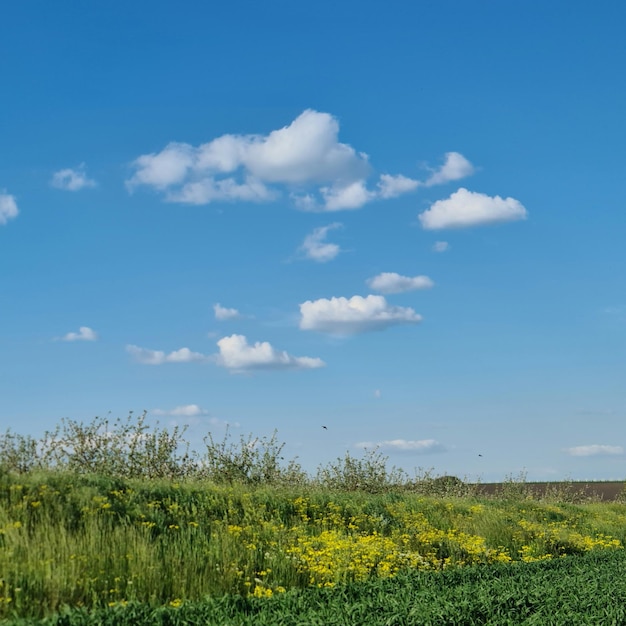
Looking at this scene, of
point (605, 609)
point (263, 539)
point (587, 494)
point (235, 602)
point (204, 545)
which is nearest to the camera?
point (235, 602)

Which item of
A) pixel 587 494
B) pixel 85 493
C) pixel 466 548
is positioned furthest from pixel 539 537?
pixel 587 494

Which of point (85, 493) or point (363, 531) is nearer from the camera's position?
point (85, 493)

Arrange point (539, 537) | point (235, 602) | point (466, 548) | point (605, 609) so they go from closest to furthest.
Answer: point (235, 602), point (605, 609), point (466, 548), point (539, 537)

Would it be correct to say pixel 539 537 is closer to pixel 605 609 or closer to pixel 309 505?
pixel 309 505

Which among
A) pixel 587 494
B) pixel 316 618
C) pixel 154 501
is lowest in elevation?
pixel 587 494

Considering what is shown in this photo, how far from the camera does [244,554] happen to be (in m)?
10.6

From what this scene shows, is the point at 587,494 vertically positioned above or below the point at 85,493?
below

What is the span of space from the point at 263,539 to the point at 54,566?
397 centimetres

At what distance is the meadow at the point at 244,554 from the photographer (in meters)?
7.55

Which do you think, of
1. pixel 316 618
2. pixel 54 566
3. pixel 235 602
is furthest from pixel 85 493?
pixel 316 618

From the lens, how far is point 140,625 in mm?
6570

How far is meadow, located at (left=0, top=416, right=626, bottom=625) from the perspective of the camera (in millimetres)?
7551

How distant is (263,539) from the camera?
11664mm

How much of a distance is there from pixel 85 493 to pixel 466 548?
710 cm
